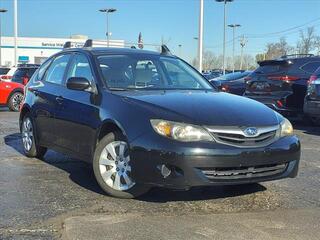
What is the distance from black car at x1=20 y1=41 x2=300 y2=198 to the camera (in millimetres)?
4898

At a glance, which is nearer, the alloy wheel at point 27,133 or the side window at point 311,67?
the alloy wheel at point 27,133

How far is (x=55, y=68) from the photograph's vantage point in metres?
7.30

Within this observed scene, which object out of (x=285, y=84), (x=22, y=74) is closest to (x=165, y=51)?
(x=285, y=84)

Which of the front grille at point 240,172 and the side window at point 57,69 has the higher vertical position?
the side window at point 57,69

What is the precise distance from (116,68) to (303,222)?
2767mm

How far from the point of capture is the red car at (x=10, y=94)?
56.1ft

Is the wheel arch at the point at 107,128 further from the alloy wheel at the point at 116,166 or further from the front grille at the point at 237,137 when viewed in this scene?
the front grille at the point at 237,137

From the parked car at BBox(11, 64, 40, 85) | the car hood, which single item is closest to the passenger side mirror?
the car hood

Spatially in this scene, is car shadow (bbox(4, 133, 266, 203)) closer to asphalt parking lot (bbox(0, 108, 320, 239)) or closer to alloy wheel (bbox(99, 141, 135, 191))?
asphalt parking lot (bbox(0, 108, 320, 239))

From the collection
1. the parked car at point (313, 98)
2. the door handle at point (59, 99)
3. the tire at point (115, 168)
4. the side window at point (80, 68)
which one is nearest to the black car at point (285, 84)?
the parked car at point (313, 98)

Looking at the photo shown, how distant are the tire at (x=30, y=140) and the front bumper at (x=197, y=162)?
9.32 ft

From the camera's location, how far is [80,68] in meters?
6.55

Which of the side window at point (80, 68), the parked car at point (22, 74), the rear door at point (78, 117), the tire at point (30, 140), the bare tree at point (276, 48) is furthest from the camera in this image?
the bare tree at point (276, 48)

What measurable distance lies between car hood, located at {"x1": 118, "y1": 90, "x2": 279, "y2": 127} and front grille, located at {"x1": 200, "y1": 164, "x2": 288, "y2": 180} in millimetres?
417
